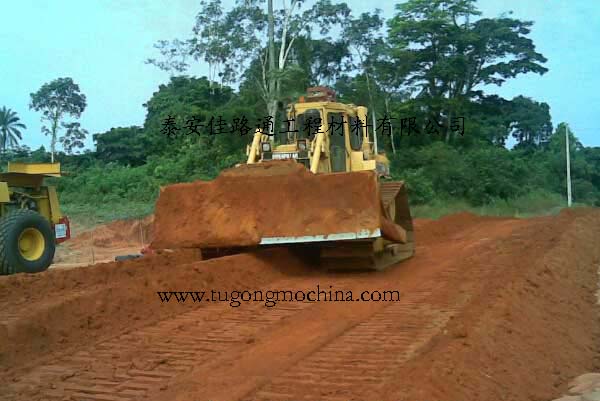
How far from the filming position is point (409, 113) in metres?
32.1

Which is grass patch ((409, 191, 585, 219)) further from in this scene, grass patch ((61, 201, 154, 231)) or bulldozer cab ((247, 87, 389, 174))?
bulldozer cab ((247, 87, 389, 174))

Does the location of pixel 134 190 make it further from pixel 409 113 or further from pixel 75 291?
pixel 75 291

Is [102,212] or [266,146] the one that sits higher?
[266,146]

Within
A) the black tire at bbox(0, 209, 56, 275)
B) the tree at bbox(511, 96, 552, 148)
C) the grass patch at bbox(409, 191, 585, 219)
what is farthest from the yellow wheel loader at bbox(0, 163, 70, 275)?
the tree at bbox(511, 96, 552, 148)

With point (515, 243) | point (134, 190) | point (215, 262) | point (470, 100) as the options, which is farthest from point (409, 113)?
point (215, 262)

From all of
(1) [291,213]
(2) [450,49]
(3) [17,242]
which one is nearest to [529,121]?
(2) [450,49]

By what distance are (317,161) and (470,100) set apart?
27248mm

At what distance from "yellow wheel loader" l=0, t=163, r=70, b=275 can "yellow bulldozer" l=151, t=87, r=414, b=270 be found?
2.20 metres

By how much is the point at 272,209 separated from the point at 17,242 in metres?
4.10

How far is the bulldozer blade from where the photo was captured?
841cm

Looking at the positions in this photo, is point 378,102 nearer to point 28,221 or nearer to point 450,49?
point 450,49

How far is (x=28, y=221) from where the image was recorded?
32.8 ft

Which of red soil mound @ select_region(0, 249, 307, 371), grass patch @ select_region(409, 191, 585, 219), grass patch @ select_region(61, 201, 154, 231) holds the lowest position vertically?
grass patch @ select_region(409, 191, 585, 219)

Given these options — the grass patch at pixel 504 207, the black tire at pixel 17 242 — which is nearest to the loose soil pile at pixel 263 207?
Answer: the black tire at pixel 17 242
